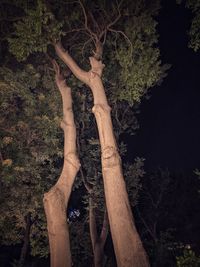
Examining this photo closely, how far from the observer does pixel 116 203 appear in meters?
9.27

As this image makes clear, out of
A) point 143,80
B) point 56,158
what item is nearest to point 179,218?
point 56,158

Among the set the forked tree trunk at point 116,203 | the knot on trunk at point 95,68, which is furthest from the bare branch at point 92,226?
the knot on trunk at point 95,68

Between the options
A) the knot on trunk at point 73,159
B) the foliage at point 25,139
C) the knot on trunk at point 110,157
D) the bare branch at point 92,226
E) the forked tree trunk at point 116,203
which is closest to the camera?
the forked tree trunk at point 116,203

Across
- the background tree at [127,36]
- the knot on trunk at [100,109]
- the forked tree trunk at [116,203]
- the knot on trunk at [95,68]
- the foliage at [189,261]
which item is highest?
the background tree at [127,36]

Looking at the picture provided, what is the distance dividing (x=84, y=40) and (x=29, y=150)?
5697mm

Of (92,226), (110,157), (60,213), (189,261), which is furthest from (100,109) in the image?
(92,226)

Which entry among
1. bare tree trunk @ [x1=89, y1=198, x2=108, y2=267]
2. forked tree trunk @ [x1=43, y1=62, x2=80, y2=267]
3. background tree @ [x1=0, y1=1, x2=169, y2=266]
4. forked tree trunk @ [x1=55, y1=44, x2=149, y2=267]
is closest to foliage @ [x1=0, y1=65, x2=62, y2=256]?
background tree @ [x1=0, y1=1, x2=169, y2=266]

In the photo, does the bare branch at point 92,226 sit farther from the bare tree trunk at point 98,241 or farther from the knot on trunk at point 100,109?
the knot on trunk at point 100,109

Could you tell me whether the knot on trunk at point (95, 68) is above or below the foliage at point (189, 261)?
above

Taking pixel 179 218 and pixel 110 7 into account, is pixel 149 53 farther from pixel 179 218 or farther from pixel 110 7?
pixel 179 218

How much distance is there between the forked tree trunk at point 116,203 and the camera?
8742 millimetres

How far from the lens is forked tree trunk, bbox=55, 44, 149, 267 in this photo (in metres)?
8.74

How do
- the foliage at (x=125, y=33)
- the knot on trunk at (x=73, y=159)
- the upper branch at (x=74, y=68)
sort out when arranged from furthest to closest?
the foliage at (x=125, y=33) < the upper branch at (x=74, y=68) < the knot on trunk at (x=73, y=159)

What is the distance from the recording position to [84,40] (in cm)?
1386
